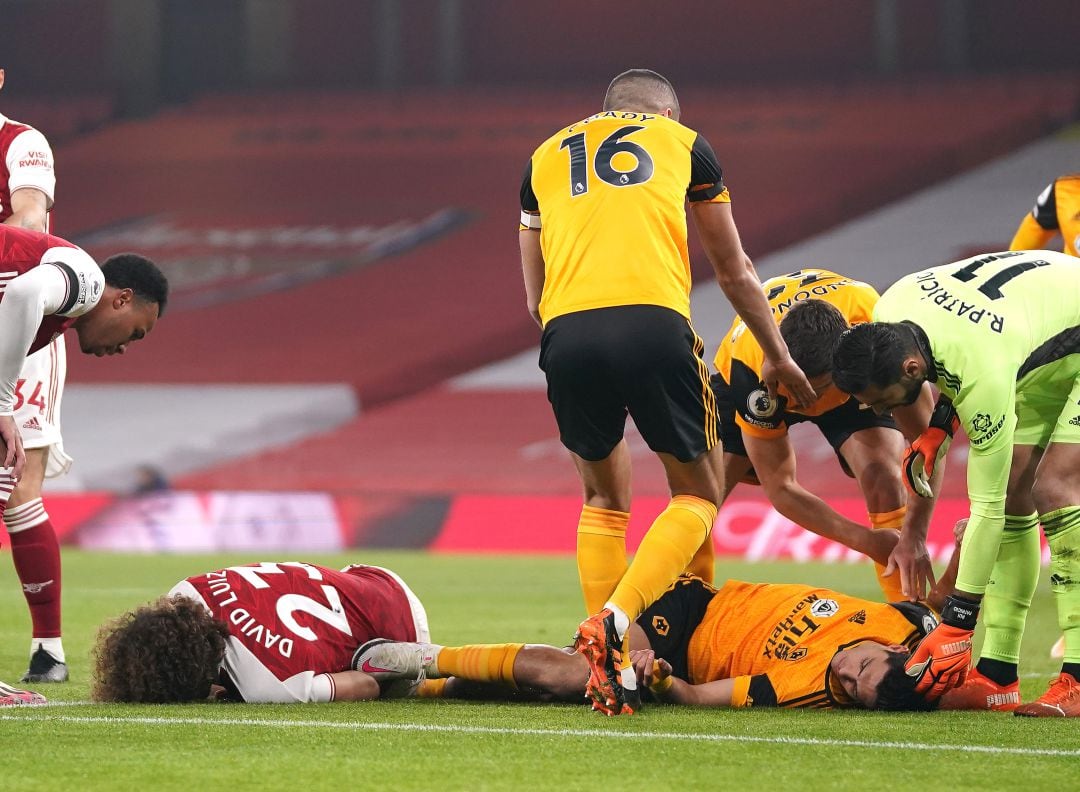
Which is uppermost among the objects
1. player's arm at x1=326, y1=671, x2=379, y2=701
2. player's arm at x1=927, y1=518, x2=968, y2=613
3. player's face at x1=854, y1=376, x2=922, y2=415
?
player's face at x1=854, y1=376, x2=922, y2=415

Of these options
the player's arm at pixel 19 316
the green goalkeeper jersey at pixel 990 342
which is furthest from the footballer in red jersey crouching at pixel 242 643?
the green goalkeeper jersey at pixel 990 342

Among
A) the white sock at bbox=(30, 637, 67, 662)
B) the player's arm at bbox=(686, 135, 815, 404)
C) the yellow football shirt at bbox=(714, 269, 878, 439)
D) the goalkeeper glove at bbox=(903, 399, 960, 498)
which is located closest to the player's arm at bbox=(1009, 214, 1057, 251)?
the yellow football shirt at bbox=(714, 269, 878, 439)

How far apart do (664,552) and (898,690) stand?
0.81 meters

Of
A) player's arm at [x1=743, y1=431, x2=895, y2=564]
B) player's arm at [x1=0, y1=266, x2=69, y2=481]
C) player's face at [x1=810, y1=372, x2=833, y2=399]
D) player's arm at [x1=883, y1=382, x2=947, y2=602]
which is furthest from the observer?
player's arm at [x1=743, y1=431, x2=895, y2=564]

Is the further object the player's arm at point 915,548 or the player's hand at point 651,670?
the player's arm at point 915,548

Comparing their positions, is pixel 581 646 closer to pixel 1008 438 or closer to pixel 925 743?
pixel 925 743

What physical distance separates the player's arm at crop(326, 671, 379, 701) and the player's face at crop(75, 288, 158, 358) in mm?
1229

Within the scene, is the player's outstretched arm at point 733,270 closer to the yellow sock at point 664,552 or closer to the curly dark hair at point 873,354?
the curly dark hair at point 873,354

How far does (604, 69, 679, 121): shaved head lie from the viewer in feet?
17.4

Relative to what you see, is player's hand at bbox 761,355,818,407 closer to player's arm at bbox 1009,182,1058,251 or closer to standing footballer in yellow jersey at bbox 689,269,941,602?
standing footballer in yellow jersey at bbox 689,269,941,602

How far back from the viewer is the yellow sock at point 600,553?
498 centimetres

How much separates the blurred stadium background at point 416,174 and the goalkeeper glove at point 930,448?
36.2 ft

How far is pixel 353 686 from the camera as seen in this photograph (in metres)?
4.81

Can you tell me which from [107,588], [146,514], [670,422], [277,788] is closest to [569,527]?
[146,514]
